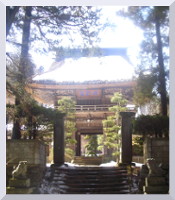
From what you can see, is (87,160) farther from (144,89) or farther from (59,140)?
(144,89)

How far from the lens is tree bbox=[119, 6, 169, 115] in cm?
693

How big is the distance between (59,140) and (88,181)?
1.74 m

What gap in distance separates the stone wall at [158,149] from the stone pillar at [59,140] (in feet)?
7.35

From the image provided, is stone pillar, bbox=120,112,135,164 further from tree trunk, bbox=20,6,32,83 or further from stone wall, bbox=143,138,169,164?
tree trunk, bbox=20,6,32,83

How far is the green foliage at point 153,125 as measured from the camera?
266 inches

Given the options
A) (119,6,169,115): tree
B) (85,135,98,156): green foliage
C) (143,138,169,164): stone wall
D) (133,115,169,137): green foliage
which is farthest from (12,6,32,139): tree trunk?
(85,135,98,156): green foliage

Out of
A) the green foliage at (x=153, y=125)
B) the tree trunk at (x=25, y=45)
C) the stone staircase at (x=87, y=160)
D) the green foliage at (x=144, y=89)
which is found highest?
the tree trunk at (x=25, y=45)

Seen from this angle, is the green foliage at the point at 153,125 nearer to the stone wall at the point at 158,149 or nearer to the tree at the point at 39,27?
the stone wall at the point at 158,149

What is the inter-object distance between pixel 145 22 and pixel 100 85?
5.92m

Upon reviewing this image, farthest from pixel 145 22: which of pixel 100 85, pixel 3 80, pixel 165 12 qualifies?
pixel 100 85

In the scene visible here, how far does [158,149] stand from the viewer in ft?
21.1

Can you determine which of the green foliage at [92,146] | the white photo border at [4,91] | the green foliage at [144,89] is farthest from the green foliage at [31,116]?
the green foliage at [92,146]

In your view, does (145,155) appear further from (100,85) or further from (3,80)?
(100,85)

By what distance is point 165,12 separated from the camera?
664 cm
